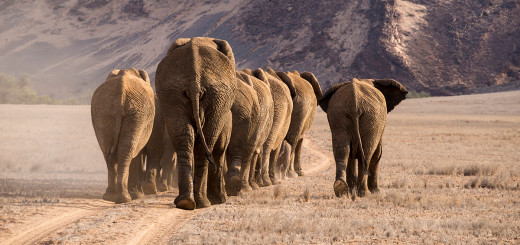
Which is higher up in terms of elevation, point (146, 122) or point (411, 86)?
point (146, 122)

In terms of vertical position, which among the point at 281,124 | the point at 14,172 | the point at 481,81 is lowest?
the point at 481,81

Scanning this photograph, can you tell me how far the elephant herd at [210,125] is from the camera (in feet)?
30.2

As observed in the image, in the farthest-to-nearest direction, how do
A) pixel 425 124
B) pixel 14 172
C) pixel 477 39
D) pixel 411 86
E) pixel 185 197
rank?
pixel 477 39
pixel 411 86
pixel 425 124
pixel 14 172
pixel 185 197

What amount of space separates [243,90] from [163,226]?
386cm

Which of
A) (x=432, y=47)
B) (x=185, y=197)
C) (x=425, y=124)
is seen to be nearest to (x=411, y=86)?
(x=432, y=47)

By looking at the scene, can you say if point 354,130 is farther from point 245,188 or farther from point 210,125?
point 210,125

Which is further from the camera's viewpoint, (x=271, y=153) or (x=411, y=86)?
(x=411, y=86)

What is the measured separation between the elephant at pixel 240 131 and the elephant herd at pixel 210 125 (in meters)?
0.02

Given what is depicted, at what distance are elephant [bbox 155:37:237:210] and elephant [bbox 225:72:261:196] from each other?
1.34 metres

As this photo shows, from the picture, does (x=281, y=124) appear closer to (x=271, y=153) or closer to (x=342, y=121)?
(x=271, y=153)

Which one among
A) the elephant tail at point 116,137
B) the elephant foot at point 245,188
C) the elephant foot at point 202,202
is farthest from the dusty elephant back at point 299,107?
the elephant foot at point 202,202

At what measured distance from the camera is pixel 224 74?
9.59 metres

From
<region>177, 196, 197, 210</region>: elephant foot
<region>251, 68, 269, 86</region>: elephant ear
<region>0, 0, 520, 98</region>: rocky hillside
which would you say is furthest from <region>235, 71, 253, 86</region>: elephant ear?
<region>0, 0, 520, 98</region>: rocky hillside

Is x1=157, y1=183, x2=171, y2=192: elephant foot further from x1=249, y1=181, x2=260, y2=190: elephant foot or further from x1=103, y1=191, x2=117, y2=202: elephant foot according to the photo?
x1=103, y1=191, x2=117, y2=202: elephant foot
